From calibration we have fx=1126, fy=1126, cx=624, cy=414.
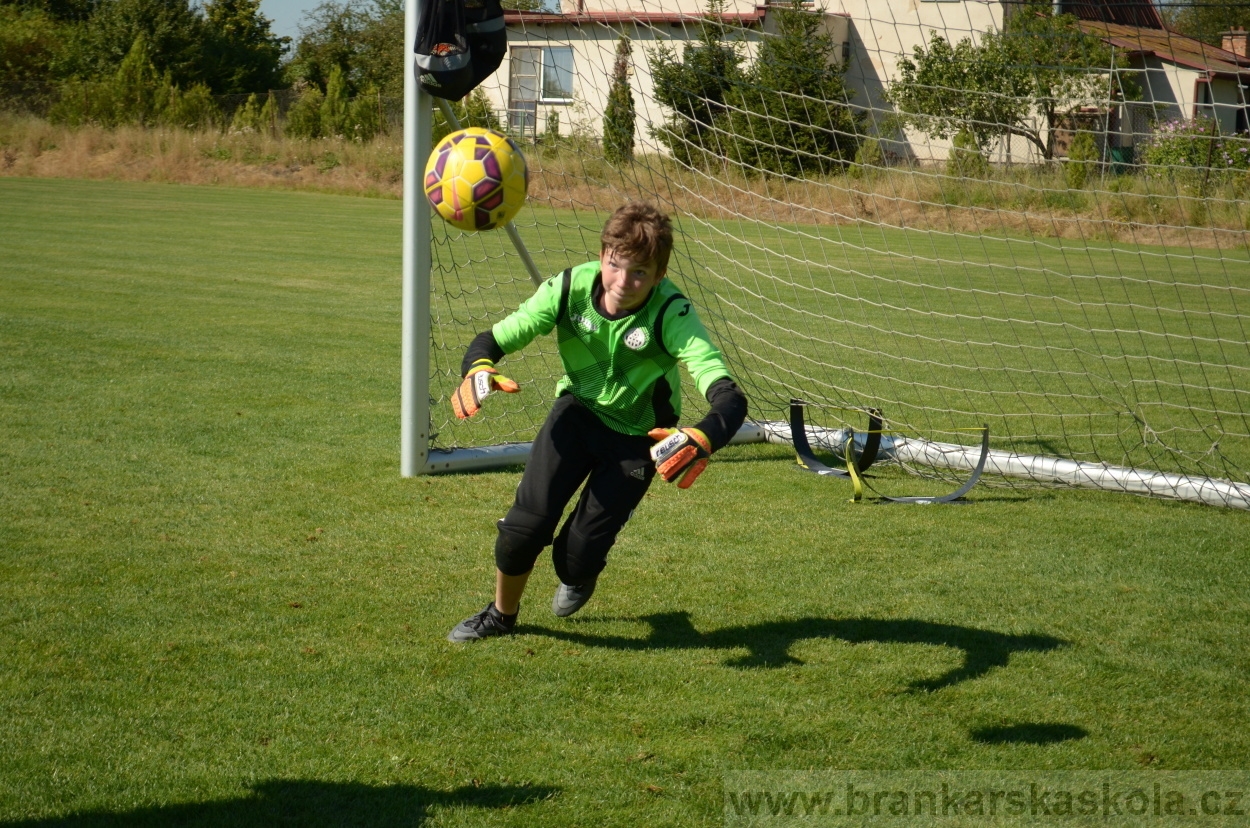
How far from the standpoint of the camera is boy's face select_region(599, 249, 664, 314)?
13.4 feet

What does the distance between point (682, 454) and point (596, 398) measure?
699 mm

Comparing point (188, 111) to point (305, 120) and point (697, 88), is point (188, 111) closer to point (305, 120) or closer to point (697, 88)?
point (305, 120)

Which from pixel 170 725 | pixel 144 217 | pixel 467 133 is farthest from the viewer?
pixel 144 217

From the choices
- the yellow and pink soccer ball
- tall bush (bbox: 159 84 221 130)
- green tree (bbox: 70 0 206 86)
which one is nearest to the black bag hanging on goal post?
the yellow and pink soccer ball

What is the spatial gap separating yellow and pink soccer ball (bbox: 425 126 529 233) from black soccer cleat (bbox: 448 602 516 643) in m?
2.00

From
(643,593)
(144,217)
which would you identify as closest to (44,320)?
(643,593)

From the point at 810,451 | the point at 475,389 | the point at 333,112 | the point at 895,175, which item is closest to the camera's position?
the point at 475,389

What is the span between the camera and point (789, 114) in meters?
8.31

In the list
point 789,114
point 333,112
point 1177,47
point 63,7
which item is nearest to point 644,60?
point 789,114

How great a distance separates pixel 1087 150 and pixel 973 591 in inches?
188

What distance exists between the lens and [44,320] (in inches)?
417

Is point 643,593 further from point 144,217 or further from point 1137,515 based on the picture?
point 144,217

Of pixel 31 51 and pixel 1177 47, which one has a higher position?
pixel 31 51

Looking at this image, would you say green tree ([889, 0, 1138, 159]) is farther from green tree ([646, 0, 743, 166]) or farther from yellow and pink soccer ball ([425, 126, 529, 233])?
yellow and pink soccer ball ([425, 126, 529, 233])
